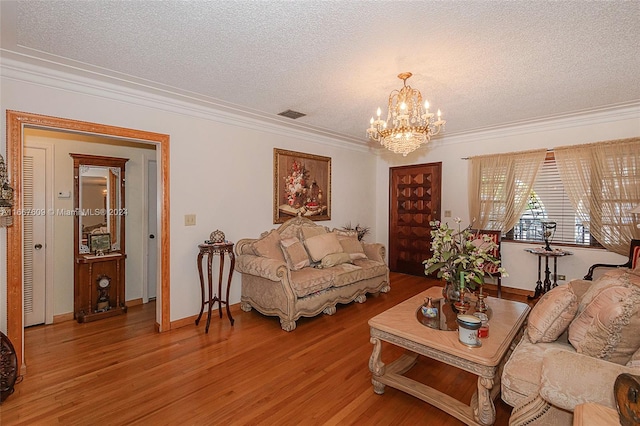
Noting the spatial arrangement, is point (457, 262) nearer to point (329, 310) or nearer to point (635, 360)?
point (635, 360)

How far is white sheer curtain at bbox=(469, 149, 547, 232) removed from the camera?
14.7ft

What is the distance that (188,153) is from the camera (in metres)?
3.53

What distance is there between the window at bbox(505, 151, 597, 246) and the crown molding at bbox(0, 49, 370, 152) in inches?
137

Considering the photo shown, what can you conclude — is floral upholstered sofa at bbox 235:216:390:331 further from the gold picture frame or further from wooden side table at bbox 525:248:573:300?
wooden side table at bbox 525:248:573:300

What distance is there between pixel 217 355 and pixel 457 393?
2091 mm

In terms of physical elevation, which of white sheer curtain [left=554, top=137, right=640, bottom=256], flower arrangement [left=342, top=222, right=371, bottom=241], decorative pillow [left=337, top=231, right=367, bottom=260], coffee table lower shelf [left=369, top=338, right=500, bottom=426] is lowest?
coffee table lower shelf [left=369, top=338, right=500, bottom=426]

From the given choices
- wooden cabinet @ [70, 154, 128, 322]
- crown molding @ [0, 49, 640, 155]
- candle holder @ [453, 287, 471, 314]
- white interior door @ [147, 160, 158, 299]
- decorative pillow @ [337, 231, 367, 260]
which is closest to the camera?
candle holder @ [453, 287, 471, 314]

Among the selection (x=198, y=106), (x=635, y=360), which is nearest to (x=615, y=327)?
(x=635, y=360)

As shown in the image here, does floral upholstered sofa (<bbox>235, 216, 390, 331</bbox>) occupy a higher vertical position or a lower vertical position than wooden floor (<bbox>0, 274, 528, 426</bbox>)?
higher

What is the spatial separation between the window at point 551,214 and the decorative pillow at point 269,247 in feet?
12.6

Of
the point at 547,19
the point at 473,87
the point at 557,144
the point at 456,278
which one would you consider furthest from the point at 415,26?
the point at 557,144

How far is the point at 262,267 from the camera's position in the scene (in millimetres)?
3500

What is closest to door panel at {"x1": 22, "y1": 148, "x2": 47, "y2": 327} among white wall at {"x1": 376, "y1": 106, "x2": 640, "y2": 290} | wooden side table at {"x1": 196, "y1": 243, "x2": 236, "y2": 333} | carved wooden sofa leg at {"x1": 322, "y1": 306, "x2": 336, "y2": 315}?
wooden side table at {"x1": 196, "y1": 243, "x2": 236, "y2": 333}

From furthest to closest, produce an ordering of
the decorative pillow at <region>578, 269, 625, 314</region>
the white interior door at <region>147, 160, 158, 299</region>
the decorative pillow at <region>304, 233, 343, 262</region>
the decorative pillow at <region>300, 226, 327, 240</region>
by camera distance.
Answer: the decorative pillow at <region>300, 226, 327, 240</region>
the white interior door at <region>147, 160, 158, 299</region>
the decorative pillow at <region>304, 233, 343, 262</region>
the decorative pillow at <region>578, 269, 625, 314</region>
